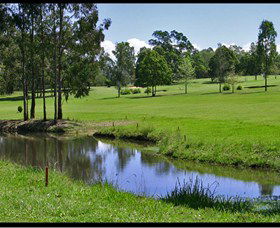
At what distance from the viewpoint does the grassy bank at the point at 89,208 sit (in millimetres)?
10586

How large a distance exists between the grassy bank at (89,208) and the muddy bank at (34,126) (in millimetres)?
27512

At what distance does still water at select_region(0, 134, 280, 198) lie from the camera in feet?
63.7

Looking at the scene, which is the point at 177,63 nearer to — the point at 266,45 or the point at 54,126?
the point at 266,45

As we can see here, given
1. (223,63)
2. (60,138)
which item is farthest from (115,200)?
(223,63)

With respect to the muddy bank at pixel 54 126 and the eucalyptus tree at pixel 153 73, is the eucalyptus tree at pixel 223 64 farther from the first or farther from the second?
the muddy bank at pixel 54 126

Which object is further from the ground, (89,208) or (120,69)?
(120,69)

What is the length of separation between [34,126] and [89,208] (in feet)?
117

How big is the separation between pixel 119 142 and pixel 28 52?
22.2 meters

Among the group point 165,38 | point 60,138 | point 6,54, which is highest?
point 165,38

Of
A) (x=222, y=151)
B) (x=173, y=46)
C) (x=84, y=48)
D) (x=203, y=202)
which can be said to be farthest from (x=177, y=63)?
(x=203, y=202)

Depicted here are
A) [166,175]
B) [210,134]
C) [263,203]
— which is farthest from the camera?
[210,134]

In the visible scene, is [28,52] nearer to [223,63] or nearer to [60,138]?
[60,138]

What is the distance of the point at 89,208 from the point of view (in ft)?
39.0

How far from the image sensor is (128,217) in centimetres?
1070
